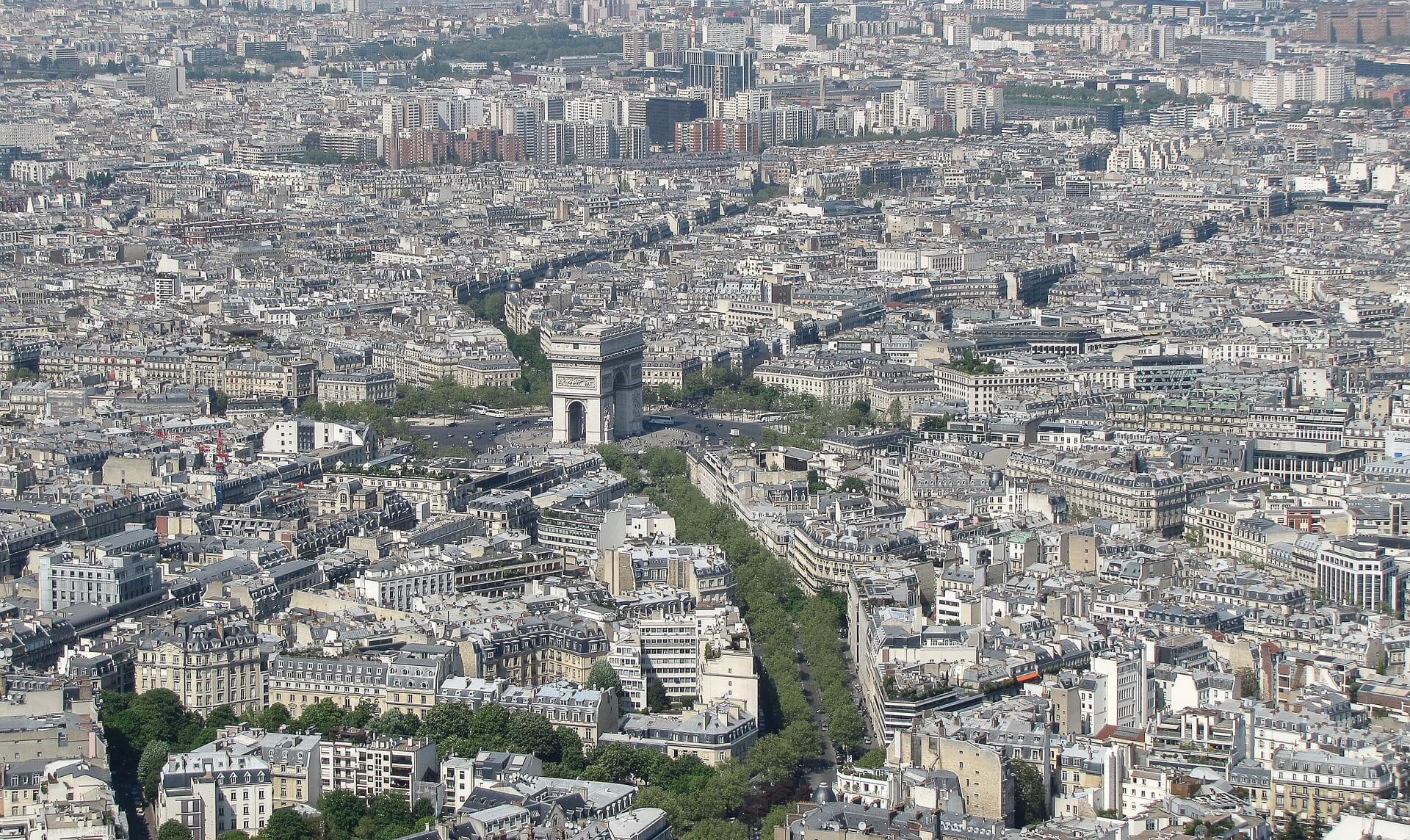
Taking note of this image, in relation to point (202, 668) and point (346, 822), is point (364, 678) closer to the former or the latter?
point (202, 668)

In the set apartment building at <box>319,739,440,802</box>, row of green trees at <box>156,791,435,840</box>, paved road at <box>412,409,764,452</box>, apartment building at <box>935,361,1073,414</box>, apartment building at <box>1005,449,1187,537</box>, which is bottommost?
paved road at <box>412,409,764,452</box>

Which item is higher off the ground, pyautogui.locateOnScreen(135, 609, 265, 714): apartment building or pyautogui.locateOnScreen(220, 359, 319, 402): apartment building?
pyautogui.locateOnScreen(135, 609, 265, 714): apartment building

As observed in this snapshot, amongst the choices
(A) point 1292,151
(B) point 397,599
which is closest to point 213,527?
(B) point 397,599

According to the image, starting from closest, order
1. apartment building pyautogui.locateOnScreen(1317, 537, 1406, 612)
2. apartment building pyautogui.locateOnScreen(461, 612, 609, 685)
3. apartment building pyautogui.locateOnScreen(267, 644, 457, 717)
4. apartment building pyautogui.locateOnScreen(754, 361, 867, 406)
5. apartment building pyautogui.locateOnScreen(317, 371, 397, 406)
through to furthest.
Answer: apartment building pyautogui.locateOnScreen(267, 644, 457, 717) < apartment building pyautogui.locateOnScreen(461, 612, 609, 685) < apartment building pyautogui.locateOnScreen(1317, 537, 1406, 612) < apartment building pyautogui.locateOnScreen(317, 371, 397, 406) < apartment building pyautogui.locateOnScreen(754, 361, 867, 406)

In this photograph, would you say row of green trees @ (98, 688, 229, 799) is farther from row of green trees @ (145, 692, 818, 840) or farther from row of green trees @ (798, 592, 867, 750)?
row of green trees @ (798, 592, 867, 750)

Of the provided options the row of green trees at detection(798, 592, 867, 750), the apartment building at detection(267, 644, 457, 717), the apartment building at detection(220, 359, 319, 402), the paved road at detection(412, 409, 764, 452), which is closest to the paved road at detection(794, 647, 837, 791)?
the row of green trees at detection(798, 592, 867, 750)
